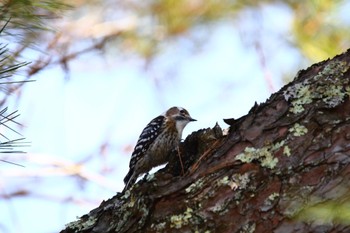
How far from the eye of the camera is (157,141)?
3.80 meters

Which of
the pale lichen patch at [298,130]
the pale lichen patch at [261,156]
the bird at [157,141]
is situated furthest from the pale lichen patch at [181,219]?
the bird at [157,141]

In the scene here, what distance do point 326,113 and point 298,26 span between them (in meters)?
1.59

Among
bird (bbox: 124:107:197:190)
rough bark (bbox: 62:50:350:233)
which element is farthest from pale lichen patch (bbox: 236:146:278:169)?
bird (bbox: 124:107:197:190)

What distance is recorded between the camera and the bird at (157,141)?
→ 3.68 metres

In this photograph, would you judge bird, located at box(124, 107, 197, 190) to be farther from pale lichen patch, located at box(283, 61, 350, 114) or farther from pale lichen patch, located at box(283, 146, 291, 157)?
pale lichen patch, located at box(283, 146, 291, 157)

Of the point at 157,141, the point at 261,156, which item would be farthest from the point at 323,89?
the point at 157,141

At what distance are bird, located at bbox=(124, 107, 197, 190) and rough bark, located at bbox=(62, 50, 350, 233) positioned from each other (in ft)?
Answer: 5.26

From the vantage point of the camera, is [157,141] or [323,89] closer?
[323,89]

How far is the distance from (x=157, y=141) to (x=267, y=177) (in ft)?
6.81

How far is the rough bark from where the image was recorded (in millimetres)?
1662

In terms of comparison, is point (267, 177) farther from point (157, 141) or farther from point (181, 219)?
point (157, 141)

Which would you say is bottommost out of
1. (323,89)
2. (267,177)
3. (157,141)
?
(267,177)

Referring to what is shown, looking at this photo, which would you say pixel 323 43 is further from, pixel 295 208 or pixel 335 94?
pixel 295 208

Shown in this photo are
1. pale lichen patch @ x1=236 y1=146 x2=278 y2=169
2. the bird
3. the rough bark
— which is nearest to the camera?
the rough bark
